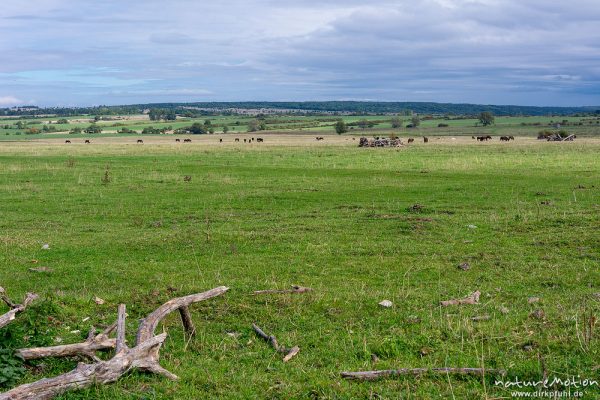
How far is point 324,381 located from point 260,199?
17.5 metres

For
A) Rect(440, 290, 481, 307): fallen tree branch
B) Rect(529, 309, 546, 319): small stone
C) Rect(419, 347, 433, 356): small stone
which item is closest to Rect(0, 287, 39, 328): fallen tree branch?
Rect(419, 347, 433, 356): small stone

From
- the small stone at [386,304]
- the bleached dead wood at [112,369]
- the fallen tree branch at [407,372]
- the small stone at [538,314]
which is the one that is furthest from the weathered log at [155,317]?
the small stone at [538,314]

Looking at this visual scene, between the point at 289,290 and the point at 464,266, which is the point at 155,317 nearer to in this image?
the point at 289,290

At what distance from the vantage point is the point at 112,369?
6.42 meters

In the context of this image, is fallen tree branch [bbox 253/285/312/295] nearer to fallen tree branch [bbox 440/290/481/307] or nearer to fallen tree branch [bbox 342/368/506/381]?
fallen tree branch [bbox 440/290/481/307]

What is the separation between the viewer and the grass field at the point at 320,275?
6914mm

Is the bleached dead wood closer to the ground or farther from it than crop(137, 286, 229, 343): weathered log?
closer to the ground

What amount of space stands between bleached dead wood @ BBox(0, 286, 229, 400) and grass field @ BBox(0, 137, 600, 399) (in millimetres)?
125

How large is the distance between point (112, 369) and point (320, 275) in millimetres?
6277

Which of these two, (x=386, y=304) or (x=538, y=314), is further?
(x=386, y=304)

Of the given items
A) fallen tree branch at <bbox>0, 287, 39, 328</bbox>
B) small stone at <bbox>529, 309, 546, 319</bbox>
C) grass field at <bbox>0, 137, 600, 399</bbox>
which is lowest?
grass field at <bbox>0, 137, 600, 399</bbox>

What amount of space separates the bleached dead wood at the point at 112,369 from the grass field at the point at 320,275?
13 centimetres

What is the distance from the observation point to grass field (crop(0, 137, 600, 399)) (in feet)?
22.7

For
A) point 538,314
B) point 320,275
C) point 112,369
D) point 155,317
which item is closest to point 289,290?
point 320,275
